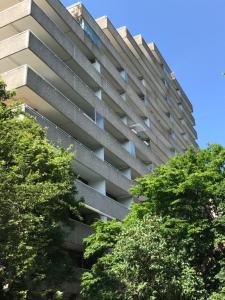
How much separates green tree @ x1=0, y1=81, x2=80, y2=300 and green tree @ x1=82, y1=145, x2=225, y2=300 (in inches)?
95.6

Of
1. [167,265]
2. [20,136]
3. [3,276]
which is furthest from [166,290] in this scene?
[20,136]

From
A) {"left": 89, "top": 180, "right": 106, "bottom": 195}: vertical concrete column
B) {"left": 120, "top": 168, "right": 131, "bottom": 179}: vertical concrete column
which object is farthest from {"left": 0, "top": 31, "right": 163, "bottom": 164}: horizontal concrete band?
{"left": 89, "top": 180, "right": 106, "bottom": 195}: vertical concrete column

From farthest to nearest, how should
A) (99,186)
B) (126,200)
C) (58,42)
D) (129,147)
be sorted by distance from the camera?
(129,147), (126,200), (99,186), (58,42)

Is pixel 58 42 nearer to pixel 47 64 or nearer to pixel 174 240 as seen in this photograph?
pixel 47 64

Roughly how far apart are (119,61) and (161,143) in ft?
37.6

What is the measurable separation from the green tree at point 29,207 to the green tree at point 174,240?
2.43 meters

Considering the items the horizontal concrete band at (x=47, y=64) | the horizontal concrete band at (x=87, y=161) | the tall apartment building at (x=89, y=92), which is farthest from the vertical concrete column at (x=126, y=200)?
the horizontal concrete band at (x=47, y=64)

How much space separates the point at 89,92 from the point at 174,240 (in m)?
16.2

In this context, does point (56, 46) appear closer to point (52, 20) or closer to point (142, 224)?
point (52, 20)

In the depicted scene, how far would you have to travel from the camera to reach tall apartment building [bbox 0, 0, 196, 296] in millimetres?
24750

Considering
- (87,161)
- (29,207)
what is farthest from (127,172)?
(29,207)

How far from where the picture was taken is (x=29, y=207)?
1326cm

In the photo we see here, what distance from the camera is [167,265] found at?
1606 cm

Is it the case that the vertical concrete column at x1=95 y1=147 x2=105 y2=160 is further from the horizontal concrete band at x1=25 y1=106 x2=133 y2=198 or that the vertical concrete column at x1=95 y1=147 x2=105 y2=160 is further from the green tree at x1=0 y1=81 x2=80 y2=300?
the green tree at x1=0 y1=81 x2=80 y2=300
